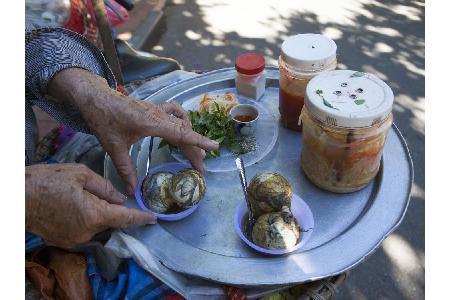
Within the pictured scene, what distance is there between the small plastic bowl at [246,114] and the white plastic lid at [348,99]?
411mm

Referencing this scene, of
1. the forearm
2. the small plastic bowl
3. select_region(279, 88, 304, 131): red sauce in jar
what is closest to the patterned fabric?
the forearm

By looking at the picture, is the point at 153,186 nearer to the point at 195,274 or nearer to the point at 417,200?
the point at 195,274

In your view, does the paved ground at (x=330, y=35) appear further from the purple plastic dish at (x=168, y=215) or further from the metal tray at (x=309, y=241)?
the purple plastic dish at (x=168, y=215)

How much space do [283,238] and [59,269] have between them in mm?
875

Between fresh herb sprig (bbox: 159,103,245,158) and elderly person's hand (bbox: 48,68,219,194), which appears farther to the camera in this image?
fresh herb sprig (bbox: 159,103,245,158)

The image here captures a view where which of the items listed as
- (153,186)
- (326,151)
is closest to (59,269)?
(153,186)

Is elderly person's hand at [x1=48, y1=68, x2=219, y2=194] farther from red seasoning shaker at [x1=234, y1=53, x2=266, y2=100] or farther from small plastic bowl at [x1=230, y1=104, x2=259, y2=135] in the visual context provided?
red seasoning shaker at [x1=234, y1=53, x2=266, y2=100]

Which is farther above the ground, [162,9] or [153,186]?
[153,186]

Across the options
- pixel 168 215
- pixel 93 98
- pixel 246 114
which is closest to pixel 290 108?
pixel 246 114

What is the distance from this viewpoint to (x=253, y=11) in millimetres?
5355

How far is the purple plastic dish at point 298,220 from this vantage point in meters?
1.39

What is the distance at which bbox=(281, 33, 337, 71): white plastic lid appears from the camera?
168 cm

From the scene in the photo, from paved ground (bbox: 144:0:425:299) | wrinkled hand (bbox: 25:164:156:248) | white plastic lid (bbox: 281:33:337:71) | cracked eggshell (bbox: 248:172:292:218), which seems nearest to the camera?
wrinkled hand (bbox: 25:164:156:248)

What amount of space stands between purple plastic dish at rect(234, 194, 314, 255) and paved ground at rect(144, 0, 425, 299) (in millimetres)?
1981
